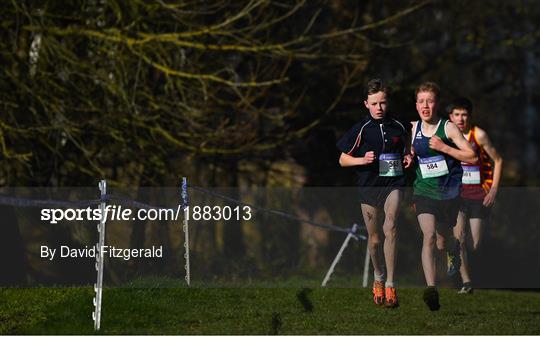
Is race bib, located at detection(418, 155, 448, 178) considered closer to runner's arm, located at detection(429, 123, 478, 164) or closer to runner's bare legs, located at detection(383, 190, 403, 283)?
runner's arm, located at detection(429, 123, 478, 164)

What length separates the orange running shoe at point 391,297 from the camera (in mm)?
10375

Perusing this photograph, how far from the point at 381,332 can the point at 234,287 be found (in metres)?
2.95

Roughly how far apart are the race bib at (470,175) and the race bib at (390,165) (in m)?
1.88

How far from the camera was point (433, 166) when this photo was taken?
10.3 m

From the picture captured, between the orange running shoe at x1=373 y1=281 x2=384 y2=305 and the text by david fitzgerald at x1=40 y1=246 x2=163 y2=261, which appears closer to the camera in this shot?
the orange running shoe at x1=373 y1=281 x2=384 y2=305

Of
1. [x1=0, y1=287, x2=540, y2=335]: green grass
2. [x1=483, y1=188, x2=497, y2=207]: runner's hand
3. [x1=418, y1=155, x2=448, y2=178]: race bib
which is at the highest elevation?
[x1=418, y1=155, x2=448, y2=178]: race bib

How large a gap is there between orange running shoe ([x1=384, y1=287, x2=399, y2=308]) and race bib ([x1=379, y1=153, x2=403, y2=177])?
36.4 inches

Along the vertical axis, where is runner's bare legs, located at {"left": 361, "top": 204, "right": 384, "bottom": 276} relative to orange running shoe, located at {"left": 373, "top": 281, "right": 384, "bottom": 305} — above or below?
above

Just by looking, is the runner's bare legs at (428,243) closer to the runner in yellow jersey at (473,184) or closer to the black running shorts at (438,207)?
the black running shorts at (438,207)

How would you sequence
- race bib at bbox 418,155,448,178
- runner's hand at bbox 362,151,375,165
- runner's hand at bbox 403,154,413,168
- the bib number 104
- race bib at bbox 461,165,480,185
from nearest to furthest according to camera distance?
runner's hand at bbox 362,151,375,165
runner's hand at bbox 403,154,413,168
race bib at bbox 418,155,448,178
race bib at bbox 461,165,480,185
the bib number 104

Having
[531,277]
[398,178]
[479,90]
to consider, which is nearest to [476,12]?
[479,90]

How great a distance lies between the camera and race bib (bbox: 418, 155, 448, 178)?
33.7 feet

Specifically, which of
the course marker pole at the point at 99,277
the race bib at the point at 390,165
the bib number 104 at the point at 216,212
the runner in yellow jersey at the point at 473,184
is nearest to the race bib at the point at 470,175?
the runner in yellow jersey at the point at 473,184

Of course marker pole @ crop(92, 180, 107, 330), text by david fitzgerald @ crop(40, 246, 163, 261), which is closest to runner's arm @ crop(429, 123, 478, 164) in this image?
course marker pole @ crop(92, 180, 107, 330)
